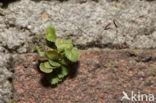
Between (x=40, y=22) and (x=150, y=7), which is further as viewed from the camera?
(x=150, y=7)

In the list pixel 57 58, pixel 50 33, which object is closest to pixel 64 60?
pixel 57 58

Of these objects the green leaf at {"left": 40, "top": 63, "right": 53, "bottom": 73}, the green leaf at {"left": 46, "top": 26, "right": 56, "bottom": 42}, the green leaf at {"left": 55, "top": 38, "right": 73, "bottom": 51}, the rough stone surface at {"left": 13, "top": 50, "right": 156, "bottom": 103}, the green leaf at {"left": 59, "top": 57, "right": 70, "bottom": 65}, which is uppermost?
the green leaf at {"left": 46, "top": 26, "right": 56, "bottom": 42}

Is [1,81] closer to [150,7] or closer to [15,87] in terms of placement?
[15,87]

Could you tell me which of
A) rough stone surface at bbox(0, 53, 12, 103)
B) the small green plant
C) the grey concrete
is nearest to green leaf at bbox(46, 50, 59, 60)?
the small green plant

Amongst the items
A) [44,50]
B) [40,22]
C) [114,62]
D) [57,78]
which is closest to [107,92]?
[114,62]

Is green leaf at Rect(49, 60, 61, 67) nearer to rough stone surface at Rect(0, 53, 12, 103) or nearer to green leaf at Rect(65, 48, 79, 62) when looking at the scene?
green leaf at Rect(65, 48, 79, 62)

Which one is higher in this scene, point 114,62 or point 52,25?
point 52,25
